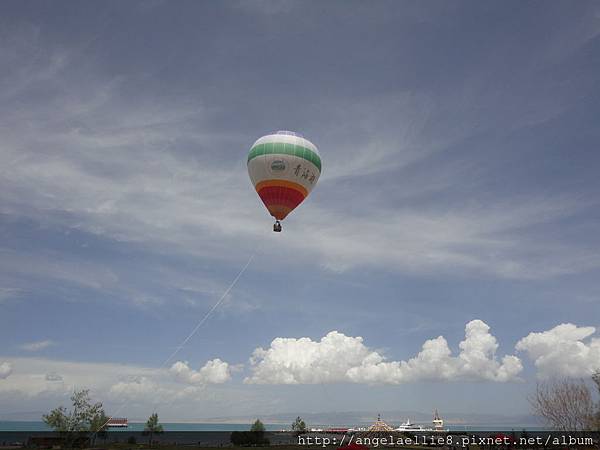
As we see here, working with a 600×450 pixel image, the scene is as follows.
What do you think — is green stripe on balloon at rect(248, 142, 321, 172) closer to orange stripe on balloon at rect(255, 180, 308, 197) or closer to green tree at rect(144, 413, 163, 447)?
orange stripe on balloon at rect(255, 180, 308, 197)

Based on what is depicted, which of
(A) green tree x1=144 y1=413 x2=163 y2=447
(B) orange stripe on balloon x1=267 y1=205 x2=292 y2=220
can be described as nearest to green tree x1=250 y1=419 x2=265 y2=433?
(A) green tree x1=144 y1=413 x2=163 y2=447

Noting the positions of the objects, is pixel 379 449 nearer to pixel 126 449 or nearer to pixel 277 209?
pixel 126 449

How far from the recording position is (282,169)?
4016cm

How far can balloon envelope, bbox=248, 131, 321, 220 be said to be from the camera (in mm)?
A: 40250

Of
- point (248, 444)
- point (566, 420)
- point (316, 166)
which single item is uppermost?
point (316, 166)

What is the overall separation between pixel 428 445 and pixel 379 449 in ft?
42.8

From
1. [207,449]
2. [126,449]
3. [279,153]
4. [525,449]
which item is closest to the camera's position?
[279,153]

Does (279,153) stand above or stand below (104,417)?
above

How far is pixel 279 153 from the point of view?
40125 mm

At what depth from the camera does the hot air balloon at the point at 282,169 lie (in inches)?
1585

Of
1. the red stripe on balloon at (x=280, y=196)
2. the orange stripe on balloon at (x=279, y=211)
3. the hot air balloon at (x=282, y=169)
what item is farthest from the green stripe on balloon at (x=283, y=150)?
the orange stripe on balloon at (x=279, y=211)

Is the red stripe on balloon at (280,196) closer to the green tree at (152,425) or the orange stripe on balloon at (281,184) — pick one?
the orange stripe on balloon at (281,184)

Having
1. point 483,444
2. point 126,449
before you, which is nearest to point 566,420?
point 483,444

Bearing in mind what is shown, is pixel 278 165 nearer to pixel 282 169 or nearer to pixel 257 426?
pixel 282 169
